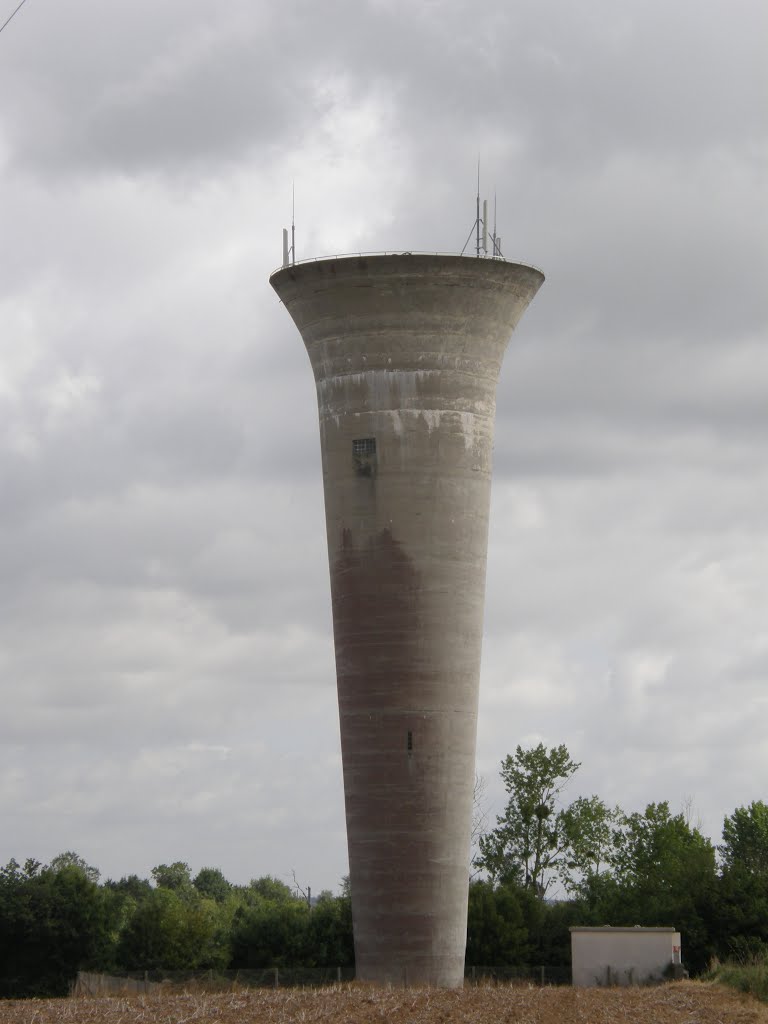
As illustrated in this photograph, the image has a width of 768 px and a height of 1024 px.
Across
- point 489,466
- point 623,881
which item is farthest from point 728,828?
point 489,466

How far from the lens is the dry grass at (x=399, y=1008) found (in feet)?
115

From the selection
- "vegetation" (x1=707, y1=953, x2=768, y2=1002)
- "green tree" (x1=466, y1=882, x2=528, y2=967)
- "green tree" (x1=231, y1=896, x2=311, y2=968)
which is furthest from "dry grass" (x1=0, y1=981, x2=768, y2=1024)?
"green tree" (x1=231, y1=896, x2=311, y2=968)

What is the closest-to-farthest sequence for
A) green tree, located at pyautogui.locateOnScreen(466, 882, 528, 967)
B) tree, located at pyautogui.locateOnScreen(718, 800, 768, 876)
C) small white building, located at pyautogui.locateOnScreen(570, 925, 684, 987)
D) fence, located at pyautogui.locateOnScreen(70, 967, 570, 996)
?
fence, located at pyautogui.locateOnScreen(70, 967, 570, 996) → small white building, located at pyautogui.locateOnScreen(570, 925, 684, 987) → green tree, located at pyautogui.locateOnScreen(466, 882, 528, 967) → tree, located at pyautogui.locateOnScreen(718, 800, 768, 876)

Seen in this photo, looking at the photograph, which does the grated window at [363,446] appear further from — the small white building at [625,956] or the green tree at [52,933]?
the green tree at [52,933]

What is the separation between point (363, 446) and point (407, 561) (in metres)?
3.39

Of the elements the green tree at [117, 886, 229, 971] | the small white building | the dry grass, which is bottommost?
the dry grass

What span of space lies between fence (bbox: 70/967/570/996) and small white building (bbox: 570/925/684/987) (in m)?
1.52

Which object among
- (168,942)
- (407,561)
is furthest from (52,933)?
(407,561)

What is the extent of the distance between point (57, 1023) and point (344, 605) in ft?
49.9

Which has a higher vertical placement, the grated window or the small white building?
the grated window

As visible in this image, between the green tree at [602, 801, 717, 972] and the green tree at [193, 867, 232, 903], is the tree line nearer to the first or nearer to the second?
the green tree at [602, 801, 717, 972]

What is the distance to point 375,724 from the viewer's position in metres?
45.7

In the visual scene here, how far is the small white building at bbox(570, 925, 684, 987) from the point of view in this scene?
5375cm

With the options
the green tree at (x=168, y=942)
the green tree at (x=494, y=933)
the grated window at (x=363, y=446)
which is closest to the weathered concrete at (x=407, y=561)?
the grated window at (x=363, y=446)
